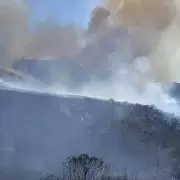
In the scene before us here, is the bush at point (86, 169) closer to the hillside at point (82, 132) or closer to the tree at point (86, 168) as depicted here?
the tree at point (86, 168)

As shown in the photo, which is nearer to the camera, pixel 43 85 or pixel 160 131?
pixel 160 131

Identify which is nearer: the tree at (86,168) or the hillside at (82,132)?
the tree at (86,168)

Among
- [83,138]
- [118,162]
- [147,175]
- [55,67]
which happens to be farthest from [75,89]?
[147,175]

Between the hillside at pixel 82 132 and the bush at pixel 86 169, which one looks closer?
the bush at pixel 86 169

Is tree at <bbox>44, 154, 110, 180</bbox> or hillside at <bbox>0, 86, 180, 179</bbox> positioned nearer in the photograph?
tree at <bbox>44, 154, 110, 180</bbox>

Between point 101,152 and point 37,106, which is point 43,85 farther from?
point 101,152

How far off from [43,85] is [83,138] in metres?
19.8

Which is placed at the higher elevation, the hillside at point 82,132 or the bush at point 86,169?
the hillside at point 82,132

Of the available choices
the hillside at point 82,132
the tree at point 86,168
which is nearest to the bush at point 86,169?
the tree at point 86,168

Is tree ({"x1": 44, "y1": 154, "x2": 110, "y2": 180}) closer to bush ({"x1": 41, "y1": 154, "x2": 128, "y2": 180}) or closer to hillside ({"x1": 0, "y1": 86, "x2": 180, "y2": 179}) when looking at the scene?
bush ({"x1": 41, "y1": 154, "x2": 128, "y2": 180})

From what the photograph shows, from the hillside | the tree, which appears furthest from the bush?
the hillside

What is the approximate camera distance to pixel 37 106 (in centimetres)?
6650

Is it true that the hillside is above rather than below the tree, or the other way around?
above

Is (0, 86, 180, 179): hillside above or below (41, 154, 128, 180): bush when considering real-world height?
above
